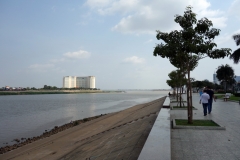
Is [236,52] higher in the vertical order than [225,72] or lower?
higher

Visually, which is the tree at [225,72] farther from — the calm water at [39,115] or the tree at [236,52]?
the calm water at [39,115]

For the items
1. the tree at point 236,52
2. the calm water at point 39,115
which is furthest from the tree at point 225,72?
the calm water at point 39,115

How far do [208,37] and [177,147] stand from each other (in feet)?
17.1

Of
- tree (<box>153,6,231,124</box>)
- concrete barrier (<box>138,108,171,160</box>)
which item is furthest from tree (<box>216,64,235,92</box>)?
concrete barrier (<box>138,108,171,160</box>)

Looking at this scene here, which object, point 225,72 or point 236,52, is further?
point 225,72

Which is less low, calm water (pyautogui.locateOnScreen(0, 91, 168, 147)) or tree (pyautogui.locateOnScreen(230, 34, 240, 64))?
tree (pyautogui.locateOnScreen(230, 34, 240, 64))

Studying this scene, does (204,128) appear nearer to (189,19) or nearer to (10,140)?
(189,19)

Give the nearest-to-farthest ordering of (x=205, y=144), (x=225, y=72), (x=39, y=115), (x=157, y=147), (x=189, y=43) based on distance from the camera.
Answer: (x=157, y=147)
(x=205, y=144)
(x=189, y=43)
(x=39, y=115)
(x=225, y=72)

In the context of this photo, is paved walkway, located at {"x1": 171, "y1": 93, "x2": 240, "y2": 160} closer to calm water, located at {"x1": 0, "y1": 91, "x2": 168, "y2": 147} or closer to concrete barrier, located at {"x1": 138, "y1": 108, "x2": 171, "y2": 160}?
concrete barrier, located at {"x1": 138, "y1": 108, "x2": 171, "y2": 160}

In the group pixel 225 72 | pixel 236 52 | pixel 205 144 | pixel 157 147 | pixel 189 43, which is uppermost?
pixel 236 52

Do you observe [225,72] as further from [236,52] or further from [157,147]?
[157,147]

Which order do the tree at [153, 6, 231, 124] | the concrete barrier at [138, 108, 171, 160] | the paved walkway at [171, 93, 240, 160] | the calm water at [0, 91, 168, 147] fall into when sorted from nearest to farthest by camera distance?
the concrete barrier at [138, 108, 171, 160] < the paved walkway at [171, 93, 240, 160] < the tree at [153, 6, 231, 124] < the calm water at [0, 91, 168, 147]

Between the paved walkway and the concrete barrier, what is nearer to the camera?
the concrete barrier

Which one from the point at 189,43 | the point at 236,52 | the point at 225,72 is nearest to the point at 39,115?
the point at 189,43
